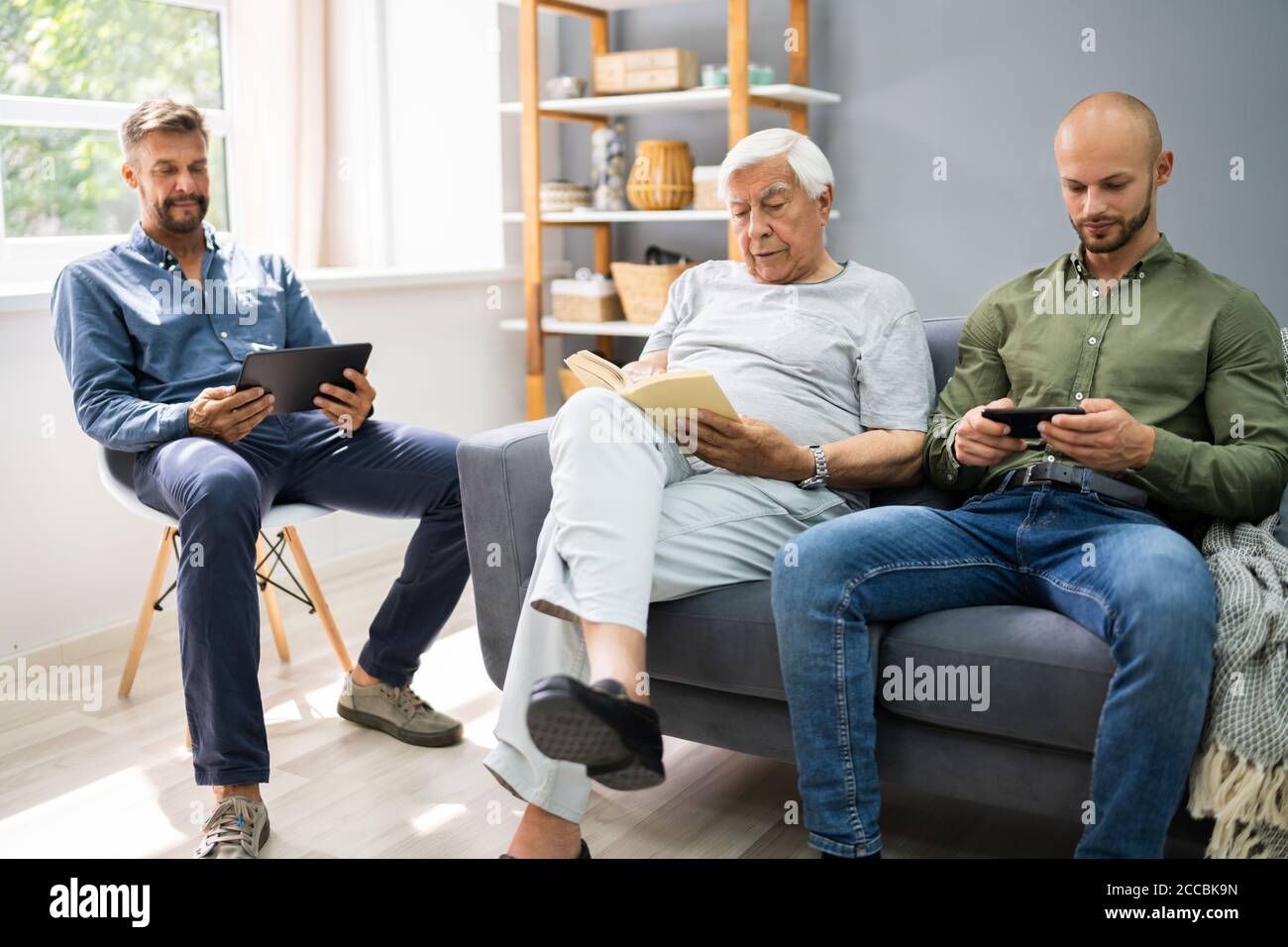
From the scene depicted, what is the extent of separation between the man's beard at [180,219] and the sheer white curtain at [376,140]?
123 centimetres

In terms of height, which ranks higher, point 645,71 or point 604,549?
point 645,71

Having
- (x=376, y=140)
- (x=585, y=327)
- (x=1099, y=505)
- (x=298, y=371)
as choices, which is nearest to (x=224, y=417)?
(x=298, y=371)

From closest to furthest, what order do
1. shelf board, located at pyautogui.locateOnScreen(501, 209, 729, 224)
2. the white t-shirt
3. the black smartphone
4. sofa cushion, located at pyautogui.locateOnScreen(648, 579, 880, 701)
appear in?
the black smartphone → sofa cushion, located at pyautogui.locateOnScreen(648, 579, 880, 701) → the white t-shirt → shelf board, located at pyautogui.locateOnScreen(501, 209, 729, 224)

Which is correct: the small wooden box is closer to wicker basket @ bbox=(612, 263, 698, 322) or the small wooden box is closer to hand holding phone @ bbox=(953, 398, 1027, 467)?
wicker basket @ bbox=(612, 263, 698, 322)

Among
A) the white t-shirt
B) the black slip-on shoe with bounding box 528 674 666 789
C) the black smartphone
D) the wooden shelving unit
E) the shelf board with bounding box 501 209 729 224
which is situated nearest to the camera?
the black slip-on shoe with bounding box 528 674 666 789

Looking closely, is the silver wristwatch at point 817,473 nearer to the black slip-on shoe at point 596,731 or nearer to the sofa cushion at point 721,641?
the sofa cushion at point 721,641

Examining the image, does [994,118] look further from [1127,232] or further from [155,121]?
[155,121]

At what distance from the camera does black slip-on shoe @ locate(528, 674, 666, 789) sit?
136 cm

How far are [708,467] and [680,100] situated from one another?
1.68m

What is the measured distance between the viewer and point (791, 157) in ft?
6.67

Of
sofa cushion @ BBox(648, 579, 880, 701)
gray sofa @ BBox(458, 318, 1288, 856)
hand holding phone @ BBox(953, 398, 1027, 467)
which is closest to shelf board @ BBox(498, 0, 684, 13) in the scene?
gray sofa @ BBox(458, 318, 1288, 856)

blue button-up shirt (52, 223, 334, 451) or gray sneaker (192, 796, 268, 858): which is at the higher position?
blue button-up shirt (52, 223, 334, 451)

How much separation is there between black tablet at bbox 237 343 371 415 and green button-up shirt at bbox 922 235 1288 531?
41.7 inches

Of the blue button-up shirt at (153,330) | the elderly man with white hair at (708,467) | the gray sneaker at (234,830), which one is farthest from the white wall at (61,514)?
the elderly man with white hair at (708,467)
